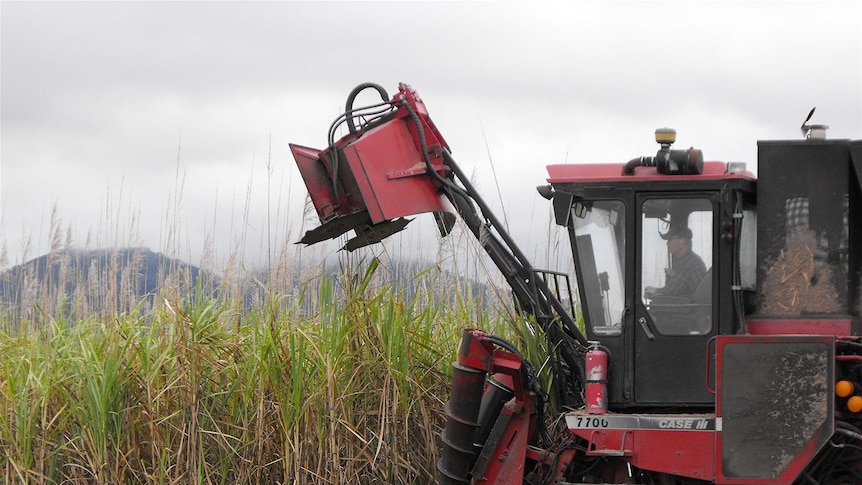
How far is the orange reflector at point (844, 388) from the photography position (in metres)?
5.29

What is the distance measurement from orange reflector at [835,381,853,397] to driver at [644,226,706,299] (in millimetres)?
879

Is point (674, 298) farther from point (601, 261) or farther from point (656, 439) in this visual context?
point (656, 439)

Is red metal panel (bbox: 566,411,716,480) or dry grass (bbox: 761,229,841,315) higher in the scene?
dry grass (bbox: 761,229,841,315)

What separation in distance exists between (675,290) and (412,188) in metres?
1.65

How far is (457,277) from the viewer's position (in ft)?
24.3

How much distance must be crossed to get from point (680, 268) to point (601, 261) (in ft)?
1.41

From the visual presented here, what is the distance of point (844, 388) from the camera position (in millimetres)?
5297

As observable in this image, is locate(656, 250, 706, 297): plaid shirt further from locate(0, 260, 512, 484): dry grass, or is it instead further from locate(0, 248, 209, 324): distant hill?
locate(0, 248, 209, 324): distant hill

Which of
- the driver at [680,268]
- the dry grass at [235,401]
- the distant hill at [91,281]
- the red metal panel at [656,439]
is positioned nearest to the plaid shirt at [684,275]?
the driver at [680,268]

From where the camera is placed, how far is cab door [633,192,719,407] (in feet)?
18.8

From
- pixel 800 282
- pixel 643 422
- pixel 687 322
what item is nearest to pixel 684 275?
pixel 687 322

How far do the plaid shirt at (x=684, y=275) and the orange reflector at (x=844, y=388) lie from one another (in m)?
0.88

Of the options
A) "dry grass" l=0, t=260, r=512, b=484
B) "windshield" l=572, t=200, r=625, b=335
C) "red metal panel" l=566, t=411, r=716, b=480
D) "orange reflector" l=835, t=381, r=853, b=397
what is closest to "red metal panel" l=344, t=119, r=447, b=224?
"dry grass" l=0, t=260, r=512, b=484

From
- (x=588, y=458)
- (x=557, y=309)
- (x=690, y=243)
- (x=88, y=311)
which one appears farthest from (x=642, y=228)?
(x=88, y=311)
